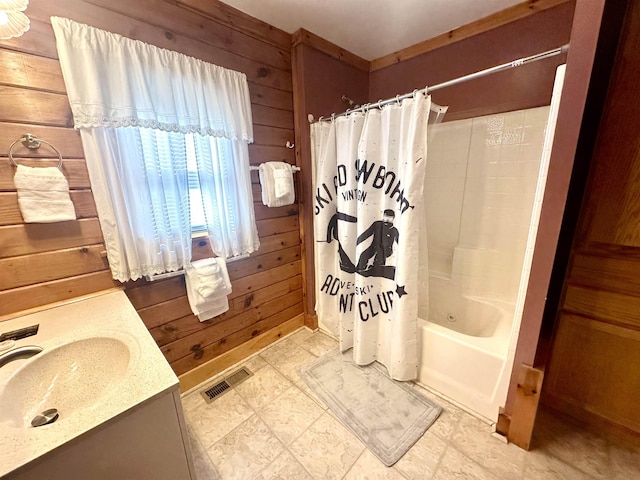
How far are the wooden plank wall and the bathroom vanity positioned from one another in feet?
0.75

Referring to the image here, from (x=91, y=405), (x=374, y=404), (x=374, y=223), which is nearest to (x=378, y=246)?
(x=374, y=223)

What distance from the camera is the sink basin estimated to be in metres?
0.74

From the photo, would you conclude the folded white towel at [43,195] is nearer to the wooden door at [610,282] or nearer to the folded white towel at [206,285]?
the folded white towel at [206,285]

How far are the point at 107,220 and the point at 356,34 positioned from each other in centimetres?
189

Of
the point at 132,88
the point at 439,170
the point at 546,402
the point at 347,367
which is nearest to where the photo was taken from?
the point at 132,88

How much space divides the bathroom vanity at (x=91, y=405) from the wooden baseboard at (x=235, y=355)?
31.7 inches

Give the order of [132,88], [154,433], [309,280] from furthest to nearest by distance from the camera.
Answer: [309,280] → [132,88] → [154,433]

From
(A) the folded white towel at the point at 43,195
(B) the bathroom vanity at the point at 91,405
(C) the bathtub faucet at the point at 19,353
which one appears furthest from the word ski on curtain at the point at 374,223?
(C) the bathtub faucet at the point at 19,353

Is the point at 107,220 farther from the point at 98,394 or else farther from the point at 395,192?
the point at 395,192

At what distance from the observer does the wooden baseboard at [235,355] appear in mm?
1630

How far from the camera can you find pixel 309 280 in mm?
2119

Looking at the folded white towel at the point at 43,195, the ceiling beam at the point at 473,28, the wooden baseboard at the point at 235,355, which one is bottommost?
the wooden baseboard at the point at 235,355

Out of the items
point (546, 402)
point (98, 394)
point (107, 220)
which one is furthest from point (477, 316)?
point (107, 220)

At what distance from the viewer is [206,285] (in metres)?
1.48
